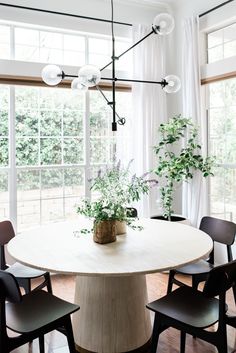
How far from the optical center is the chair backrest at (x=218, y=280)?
5.57 feet

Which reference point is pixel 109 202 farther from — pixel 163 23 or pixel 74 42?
pixel 74 42

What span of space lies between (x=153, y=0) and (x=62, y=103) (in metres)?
1.66

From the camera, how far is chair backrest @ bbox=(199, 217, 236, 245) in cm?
271

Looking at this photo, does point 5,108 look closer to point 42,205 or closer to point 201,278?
point 42,205

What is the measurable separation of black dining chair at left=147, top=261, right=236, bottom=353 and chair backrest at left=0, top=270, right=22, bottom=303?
0.76m

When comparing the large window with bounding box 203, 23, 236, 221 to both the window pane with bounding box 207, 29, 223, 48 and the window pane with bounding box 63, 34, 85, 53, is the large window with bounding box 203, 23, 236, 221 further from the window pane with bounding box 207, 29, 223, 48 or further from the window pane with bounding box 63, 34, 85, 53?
the window pane with bounding box 63, 34, 85, 53

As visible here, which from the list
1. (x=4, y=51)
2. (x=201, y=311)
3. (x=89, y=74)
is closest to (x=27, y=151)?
(x=4, y=51)

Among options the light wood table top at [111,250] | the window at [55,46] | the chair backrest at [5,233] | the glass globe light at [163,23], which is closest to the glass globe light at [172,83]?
the glass globe light at [163,23]

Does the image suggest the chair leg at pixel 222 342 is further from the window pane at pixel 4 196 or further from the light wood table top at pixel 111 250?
the window pane at pixel 4 196

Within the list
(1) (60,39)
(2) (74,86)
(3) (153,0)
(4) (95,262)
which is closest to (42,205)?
(2) (74,86)

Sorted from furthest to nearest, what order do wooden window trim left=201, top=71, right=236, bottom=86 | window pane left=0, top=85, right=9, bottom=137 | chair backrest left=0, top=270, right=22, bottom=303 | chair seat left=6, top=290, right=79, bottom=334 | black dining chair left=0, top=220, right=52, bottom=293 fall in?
window pane left=0, top=85, right=9, bottom=137 < wooden window trim left=201, top=71, right=236, bottom=86 < black dining chair left=0, top=220, right=52, bottom=293 < chair seat left=6, top=290, right=79, bottom=334 < chair backrest left=0, top=270, right=22, bottom=303

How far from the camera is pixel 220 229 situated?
111 inches

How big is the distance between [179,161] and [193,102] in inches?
28.1

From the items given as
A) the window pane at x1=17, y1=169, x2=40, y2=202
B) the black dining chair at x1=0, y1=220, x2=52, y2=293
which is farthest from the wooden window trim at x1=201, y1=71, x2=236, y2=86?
the black dining chair at x1=0, y1=220, x2=52, y2=293
